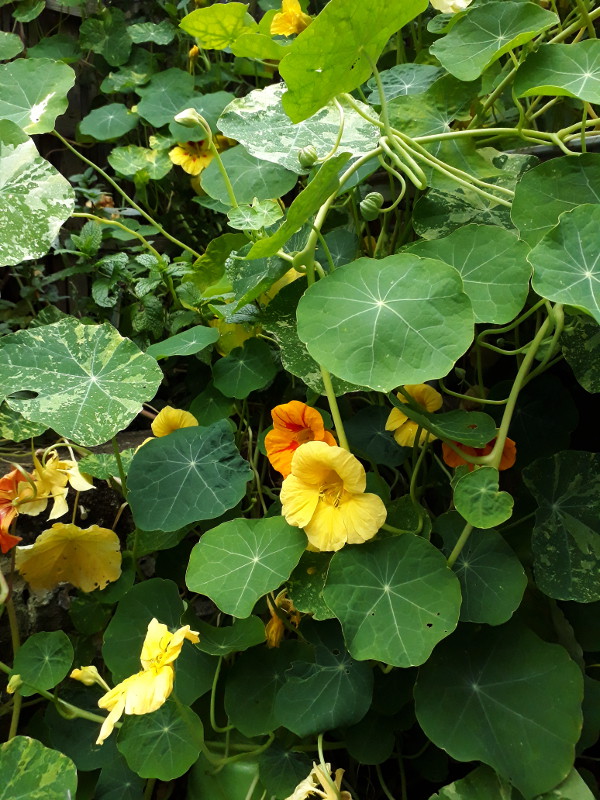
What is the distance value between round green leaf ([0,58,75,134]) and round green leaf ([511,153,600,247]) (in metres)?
1.05

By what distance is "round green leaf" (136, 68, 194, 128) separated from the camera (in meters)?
1.88

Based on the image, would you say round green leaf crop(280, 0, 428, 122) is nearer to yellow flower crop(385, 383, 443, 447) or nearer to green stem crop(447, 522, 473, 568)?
yellow flower crop(385, 383, 443, 447)

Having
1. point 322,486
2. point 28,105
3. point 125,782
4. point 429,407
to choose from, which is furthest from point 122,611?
point 28,105

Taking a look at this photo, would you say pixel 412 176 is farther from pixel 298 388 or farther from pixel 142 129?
pixel 142 129

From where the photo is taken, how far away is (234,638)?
1.03 m

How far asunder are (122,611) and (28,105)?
1.17 metres

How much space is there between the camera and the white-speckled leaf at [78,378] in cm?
93

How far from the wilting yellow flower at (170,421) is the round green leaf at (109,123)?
1.08 metres

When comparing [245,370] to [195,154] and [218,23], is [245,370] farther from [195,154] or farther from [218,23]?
[195,154]

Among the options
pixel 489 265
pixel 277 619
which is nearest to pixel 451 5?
pixel 489 265

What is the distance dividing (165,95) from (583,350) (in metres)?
1.55

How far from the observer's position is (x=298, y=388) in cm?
138

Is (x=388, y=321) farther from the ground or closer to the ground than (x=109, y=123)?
farther from the ground

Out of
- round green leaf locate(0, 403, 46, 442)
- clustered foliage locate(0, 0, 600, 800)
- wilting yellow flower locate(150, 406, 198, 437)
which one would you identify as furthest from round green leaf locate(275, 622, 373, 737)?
round green leaf locate(0, 403, 46, 442)
